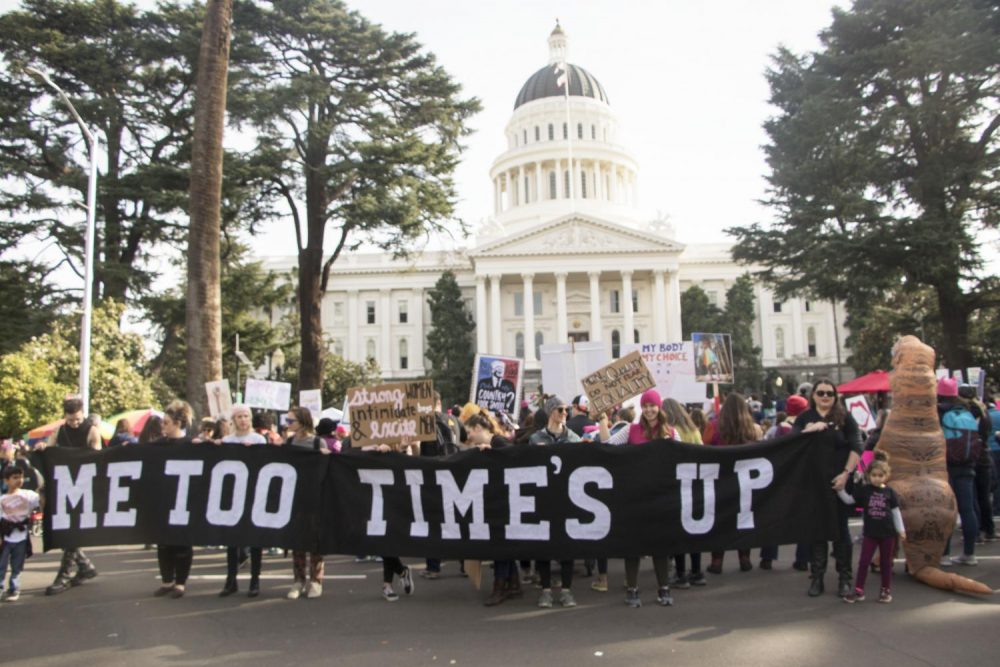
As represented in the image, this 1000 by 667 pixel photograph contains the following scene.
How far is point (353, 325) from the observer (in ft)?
262

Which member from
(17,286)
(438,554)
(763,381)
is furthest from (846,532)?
(763,381)

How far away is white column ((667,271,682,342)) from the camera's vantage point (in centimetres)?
6925

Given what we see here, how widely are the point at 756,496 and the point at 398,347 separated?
74.2 m

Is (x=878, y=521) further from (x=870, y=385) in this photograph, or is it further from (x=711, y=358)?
(x=870, y=385)

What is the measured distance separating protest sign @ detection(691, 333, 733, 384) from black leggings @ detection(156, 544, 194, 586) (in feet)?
31.5

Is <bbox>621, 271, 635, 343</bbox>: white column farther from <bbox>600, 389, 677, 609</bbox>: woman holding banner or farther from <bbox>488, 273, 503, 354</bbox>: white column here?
<bbox>600, 389, 677, 609</bbox>: woman holding banner

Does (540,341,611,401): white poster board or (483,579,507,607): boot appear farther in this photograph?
(540,341,611,401): white poster board

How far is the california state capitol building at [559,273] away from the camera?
7050 centimetres

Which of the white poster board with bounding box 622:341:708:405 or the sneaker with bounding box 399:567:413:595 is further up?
the white poster board with bounding box 622:341:708:405

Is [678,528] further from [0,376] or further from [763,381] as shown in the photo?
[763,381]

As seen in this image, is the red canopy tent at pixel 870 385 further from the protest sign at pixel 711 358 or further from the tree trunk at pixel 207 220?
the tree trunk at pixel 207 220

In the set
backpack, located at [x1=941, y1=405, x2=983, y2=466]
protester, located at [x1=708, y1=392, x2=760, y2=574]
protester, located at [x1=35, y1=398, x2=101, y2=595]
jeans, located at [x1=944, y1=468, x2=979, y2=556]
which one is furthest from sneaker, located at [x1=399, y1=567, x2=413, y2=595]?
backpack, located at [x1=941, y1=405, x2=983, y2=466]

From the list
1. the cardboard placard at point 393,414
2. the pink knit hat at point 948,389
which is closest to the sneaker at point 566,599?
the cardboard placard at point 393,414

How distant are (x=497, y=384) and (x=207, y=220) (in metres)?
5.51
